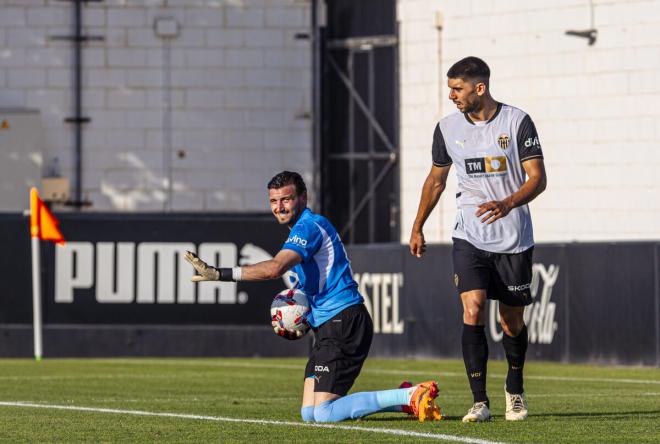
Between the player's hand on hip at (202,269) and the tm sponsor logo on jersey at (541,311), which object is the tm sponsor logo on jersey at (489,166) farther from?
the tm sponsor logo on jersey at (541,311)

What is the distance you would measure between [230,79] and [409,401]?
1747 cm

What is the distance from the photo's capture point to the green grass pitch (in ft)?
26.9

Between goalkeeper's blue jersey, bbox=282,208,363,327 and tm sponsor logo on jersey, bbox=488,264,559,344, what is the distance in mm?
8280

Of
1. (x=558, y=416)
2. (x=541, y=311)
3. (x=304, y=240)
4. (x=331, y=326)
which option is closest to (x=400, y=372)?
(x=541, y=311)

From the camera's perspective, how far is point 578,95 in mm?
21109

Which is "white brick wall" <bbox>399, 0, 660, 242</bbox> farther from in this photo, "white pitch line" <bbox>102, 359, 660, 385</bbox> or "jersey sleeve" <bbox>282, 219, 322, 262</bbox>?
"jersey sleeve" <bbox>282, 219, 322, 262</bbox>

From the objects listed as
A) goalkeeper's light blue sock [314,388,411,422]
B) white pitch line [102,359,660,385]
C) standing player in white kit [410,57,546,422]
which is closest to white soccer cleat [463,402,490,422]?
standing player in white kit [410,57,546,422]

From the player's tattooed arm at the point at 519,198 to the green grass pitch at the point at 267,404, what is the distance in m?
1.12

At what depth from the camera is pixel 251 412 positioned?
9.91 meters

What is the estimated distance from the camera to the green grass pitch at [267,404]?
8188 millimetres

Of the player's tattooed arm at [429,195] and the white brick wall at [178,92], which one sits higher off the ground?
the white brick wall at [178,92]

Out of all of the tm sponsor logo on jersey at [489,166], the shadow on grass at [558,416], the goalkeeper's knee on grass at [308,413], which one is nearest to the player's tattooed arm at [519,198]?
the tm sponsor logo on jersey at [489,166]

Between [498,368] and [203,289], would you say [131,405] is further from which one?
[203,289]

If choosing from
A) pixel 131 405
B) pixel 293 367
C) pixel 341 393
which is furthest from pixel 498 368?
pixel 341 393
